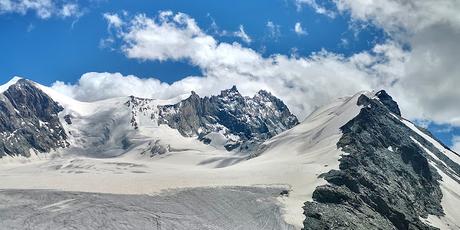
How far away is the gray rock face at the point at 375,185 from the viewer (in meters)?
121

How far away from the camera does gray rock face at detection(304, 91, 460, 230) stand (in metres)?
121

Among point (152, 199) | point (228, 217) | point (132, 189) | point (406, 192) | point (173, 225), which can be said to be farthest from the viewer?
point (406, 192)

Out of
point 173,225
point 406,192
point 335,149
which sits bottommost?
point 173,225

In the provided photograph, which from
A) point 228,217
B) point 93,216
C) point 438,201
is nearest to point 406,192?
point 438,201

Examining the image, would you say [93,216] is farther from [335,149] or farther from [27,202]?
[335,149]

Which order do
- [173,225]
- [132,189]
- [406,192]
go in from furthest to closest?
[406,192] → [132,189] → [173,225]

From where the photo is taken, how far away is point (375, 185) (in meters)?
141

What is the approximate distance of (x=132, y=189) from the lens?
5546 inches

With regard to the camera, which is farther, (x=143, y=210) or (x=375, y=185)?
(x=375, y=185)

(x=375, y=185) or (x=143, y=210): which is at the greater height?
(x=375, y=185)

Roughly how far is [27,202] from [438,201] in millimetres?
104381

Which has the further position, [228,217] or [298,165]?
[298,165]

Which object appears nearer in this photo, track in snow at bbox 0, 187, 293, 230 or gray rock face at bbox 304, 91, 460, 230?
track in snow at bbox 0, 187, 293, 230

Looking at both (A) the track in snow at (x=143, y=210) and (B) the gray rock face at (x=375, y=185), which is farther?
(B) the gray rock face at (x=375, y=185)
